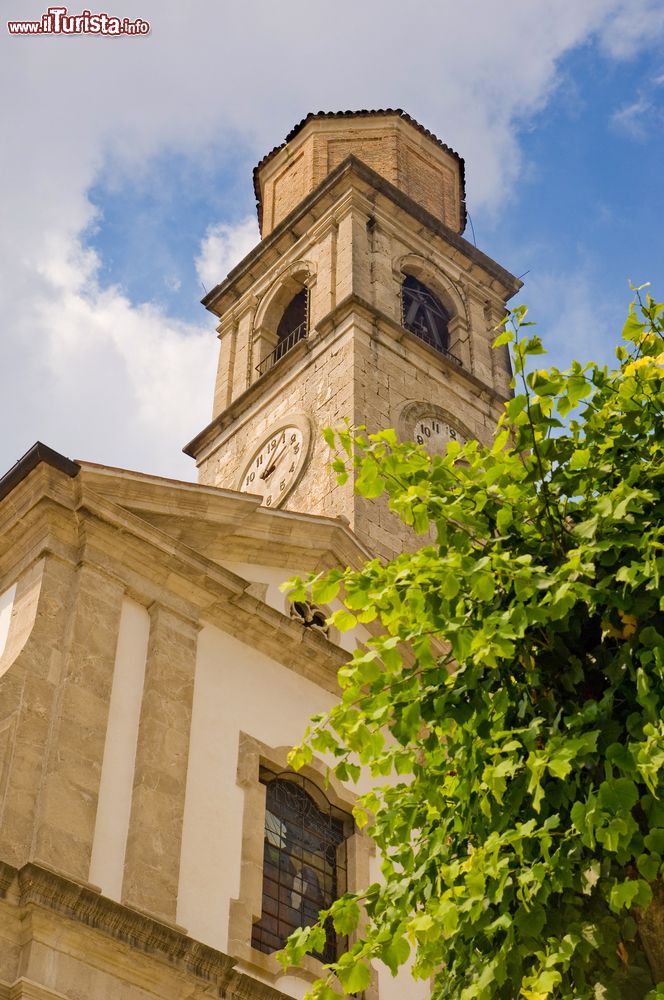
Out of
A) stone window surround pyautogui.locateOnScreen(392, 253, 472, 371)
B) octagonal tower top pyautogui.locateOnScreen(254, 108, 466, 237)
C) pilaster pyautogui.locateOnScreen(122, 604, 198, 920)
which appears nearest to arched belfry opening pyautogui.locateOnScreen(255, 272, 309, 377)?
stone window surround pyautogui.locateOnScreen(392, 253, 472, 371)

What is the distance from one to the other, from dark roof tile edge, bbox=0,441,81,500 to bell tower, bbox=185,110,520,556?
8.22 meters

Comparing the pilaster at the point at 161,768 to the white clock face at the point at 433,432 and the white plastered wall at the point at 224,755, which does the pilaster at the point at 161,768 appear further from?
the white clock face at the point at 433,432

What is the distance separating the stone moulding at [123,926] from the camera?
8867mm

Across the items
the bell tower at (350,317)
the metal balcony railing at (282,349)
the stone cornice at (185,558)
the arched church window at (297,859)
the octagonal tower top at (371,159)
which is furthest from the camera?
the octagonal tower top at (371,159)

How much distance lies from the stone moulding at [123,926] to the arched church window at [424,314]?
17767 mm

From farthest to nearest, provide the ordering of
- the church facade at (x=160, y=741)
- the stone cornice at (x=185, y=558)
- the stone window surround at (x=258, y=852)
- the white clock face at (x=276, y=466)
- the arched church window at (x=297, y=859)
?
1. the white clock face at (x=276, y=466)
2. the stone cornice at (x=185, y=558)
3. the arched church window at (x=297, y=859)
4. the stone window surround at (x=258, y=852)
5. the church facade at (x=160, y=741)

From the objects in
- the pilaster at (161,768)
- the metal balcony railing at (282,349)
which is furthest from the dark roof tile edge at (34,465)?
the metal balcony railing at (282,349)

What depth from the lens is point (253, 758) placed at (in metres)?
11.6

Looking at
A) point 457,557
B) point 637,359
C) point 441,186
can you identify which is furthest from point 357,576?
point 441,186

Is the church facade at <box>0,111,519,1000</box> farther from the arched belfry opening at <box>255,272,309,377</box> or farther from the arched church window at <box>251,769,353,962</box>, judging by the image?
the arched belfry opening at <box>255,272,309,377</box>

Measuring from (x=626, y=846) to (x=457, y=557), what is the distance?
4.91 feet

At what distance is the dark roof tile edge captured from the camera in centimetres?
1164

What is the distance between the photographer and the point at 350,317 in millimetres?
23672

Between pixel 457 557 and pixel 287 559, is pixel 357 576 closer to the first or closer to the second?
pixel 457 557
